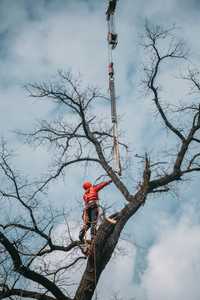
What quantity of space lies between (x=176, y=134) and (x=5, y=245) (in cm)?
440

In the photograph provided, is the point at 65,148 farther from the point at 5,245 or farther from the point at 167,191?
the point at 5,245

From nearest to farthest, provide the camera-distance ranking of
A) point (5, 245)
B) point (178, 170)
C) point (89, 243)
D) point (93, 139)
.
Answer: point (5, 245) → point (89, 243) → point (178, 170) → point (93, 139)

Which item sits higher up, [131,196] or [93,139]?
[93,139]

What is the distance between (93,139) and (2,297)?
13.1 feet

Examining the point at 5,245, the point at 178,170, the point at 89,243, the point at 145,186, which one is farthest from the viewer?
the point at 178,170

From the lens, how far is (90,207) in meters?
8.44

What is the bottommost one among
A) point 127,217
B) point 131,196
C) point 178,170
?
point 127,217

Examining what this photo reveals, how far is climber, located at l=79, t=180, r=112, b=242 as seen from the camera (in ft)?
26.9

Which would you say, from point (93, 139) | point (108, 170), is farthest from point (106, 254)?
point (93, 139)

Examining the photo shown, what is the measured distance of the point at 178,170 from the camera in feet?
29.6

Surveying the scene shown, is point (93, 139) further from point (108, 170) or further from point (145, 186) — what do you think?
point (145, 186)

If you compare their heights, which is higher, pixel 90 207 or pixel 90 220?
pixel 90 207

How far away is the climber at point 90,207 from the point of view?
8.19 metres

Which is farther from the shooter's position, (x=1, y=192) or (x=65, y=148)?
(x=65, y=148)
